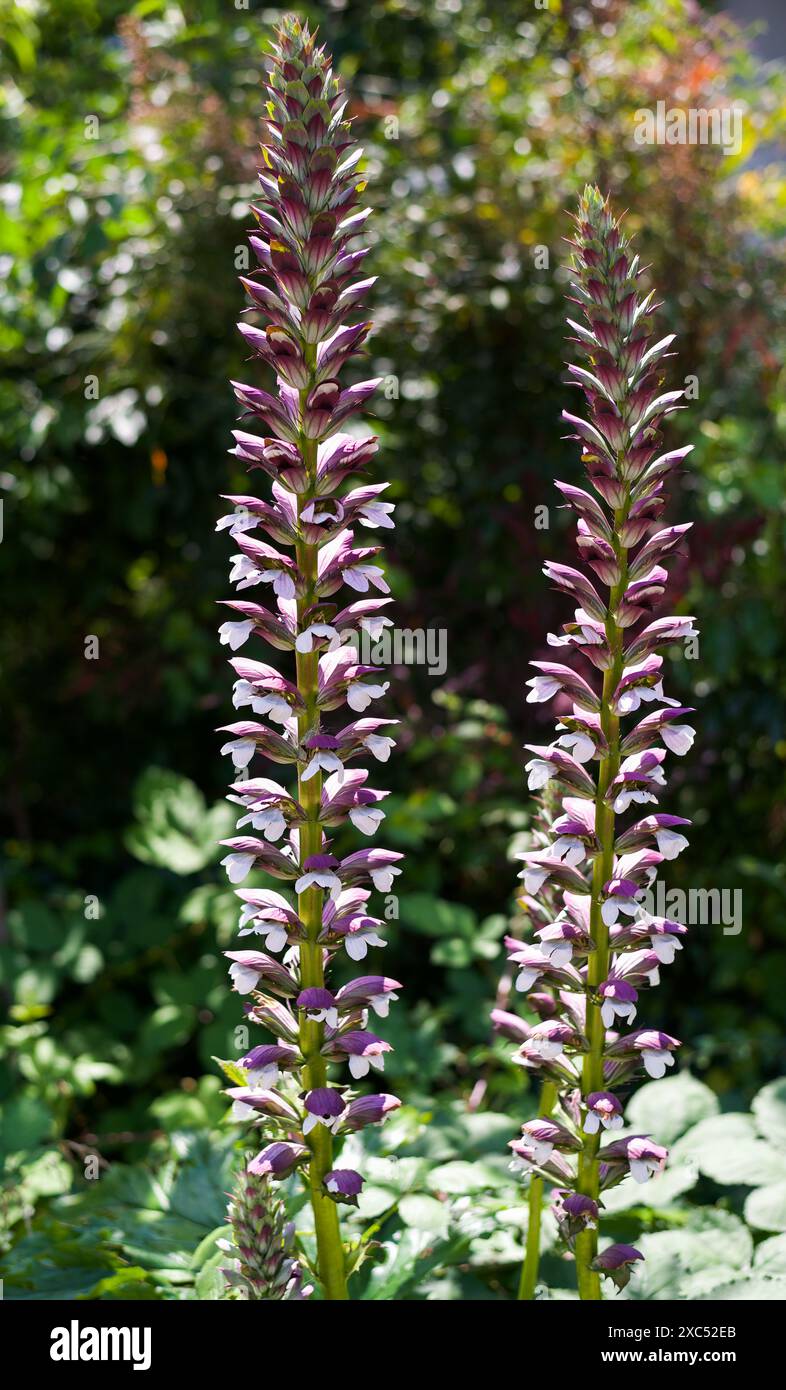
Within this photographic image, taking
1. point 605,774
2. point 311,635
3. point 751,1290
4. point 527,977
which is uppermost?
point 311,635

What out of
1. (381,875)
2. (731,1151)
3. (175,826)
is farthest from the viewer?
(175,826)

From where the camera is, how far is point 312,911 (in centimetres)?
151

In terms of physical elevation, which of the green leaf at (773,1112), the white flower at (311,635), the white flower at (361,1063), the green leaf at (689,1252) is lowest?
the green leaf at (689,1252)

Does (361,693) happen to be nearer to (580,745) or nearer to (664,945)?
(580,745)

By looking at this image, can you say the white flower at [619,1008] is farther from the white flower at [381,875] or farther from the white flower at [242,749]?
the white flower at [242,749]

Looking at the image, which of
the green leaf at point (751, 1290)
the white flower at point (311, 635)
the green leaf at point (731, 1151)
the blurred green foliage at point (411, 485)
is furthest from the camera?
the blurred green foliage at point (411, 485)

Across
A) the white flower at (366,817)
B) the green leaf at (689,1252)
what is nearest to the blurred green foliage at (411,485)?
the green leaf at (689,1252)

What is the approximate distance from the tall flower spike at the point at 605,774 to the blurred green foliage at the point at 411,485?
1.47 meters

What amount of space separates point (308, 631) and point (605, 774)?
40cm

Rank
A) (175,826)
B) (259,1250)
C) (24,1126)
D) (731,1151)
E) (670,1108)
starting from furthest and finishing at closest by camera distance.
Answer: (175,826)
(24,1126)
(670,1108)
(731,1151)
(259,1250)

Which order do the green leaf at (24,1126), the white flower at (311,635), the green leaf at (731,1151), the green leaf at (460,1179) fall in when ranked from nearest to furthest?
1. the white flower at (311,635)
2. the green leaf at (460,1179)
3. the green leaf at (731,1151)
4. the green leaf at (24,1126)

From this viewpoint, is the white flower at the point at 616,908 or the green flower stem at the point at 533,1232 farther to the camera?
the green flower stem at the point at 533,1232

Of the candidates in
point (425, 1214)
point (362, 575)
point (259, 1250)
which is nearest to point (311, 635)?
point (362, 575)

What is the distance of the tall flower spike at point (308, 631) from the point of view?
1.43 m
